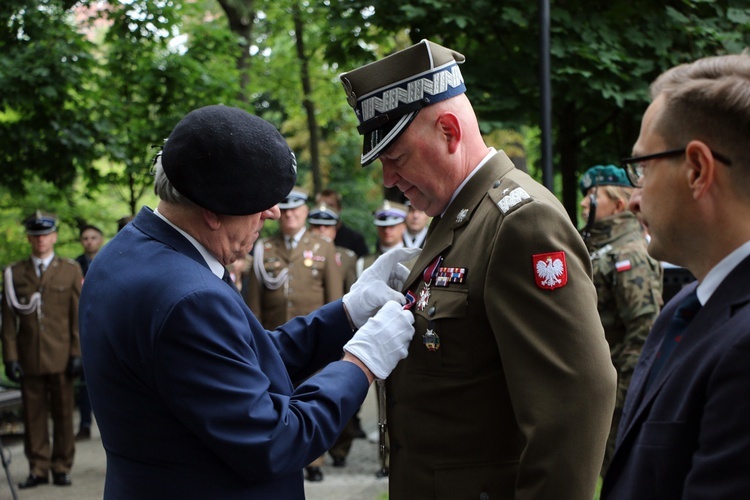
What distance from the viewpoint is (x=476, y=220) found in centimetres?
234

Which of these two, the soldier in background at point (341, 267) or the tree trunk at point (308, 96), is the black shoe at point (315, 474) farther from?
the tree trunk at point (308, 96)

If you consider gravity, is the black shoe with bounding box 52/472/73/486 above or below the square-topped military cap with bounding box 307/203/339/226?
below

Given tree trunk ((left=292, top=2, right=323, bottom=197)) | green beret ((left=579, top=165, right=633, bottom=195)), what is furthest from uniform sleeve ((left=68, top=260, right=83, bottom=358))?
tree trunk ((left=292, top=2, right=323, bottom=197))

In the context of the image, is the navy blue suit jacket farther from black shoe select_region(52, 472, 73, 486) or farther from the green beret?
black shoe select_region(52, 472, 73, 486)

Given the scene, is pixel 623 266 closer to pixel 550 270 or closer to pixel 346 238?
pixel 550 270

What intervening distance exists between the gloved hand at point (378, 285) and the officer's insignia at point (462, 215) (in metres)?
0.34

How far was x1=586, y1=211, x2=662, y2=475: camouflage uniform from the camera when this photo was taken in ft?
16.3

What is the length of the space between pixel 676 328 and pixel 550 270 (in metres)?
0.51

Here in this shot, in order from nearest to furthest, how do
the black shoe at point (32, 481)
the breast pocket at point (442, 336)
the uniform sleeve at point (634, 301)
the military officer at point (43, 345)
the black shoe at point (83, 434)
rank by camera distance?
the breast pocket at point (442, 336), the uniform sleeve at point (634, 301), the black shoe at point (32, 481), the military officer at point (43, 345), the black shoe at point (83, 434)

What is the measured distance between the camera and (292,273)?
23.7 ft

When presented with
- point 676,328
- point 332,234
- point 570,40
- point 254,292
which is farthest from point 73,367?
point 676,328

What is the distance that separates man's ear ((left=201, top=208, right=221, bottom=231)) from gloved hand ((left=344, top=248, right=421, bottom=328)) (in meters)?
0.68

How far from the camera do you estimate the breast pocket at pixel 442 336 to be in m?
2.23

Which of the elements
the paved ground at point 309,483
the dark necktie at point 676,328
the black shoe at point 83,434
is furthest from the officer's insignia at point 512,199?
the black shoe at point 83,434
